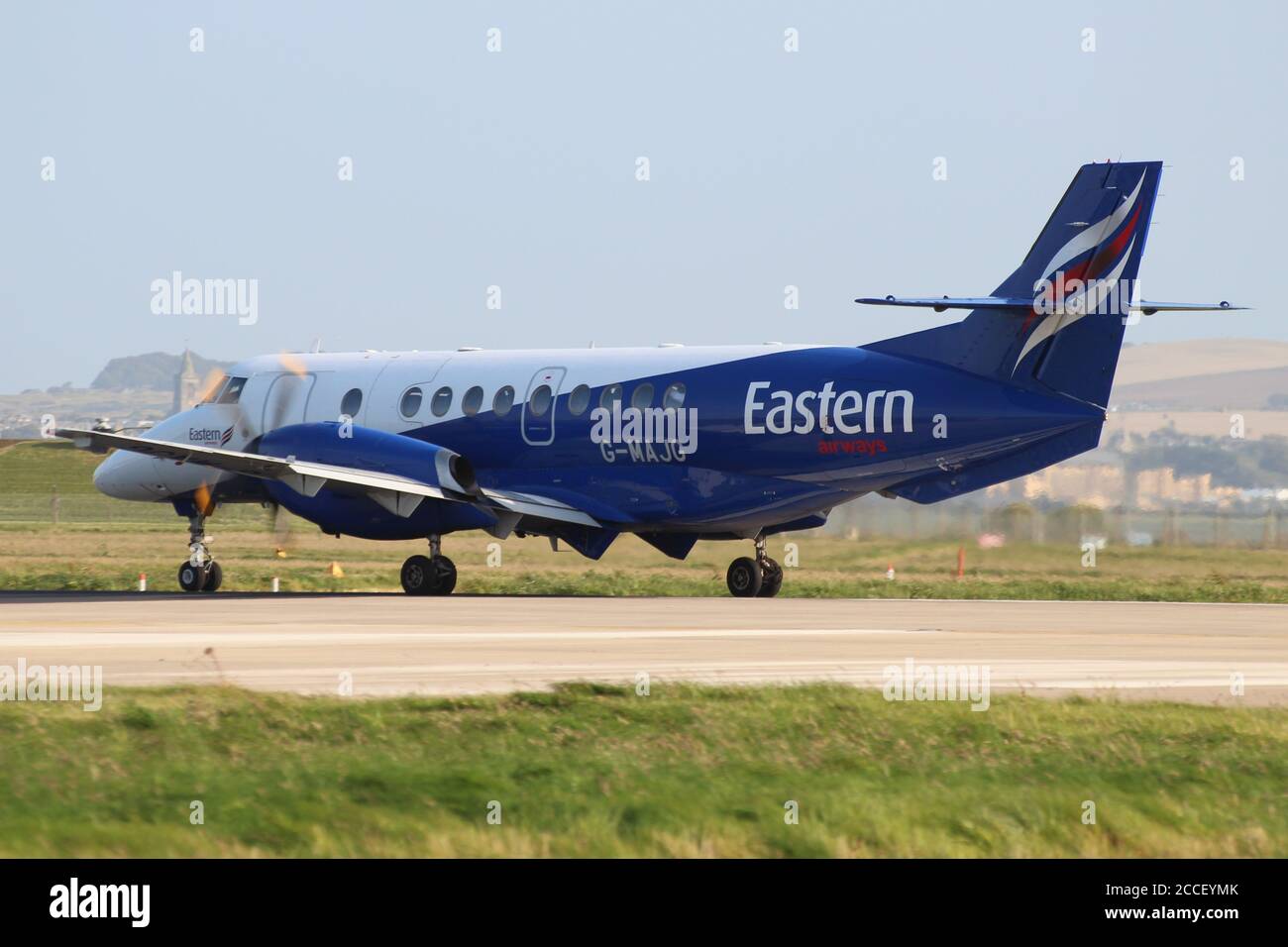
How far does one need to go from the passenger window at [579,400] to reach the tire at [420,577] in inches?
143

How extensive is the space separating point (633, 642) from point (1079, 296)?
10796 millimetres

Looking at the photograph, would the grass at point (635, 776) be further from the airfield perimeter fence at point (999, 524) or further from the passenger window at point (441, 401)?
the airfield perimeter fence at point (999, 524)

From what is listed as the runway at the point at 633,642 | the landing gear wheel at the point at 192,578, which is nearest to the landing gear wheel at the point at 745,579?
the runway at the point at 633,642

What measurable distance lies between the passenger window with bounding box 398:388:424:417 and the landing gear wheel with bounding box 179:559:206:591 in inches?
185

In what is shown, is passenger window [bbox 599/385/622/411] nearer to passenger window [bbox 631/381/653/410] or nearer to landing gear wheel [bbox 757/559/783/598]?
passenger window [bbox 631/381/653/410]

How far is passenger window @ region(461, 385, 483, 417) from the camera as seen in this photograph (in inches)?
1367

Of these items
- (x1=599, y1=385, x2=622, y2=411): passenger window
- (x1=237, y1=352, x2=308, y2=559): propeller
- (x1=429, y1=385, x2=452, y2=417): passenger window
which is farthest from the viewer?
(x1=237, y1=352, x2=308, y2=559): propeller

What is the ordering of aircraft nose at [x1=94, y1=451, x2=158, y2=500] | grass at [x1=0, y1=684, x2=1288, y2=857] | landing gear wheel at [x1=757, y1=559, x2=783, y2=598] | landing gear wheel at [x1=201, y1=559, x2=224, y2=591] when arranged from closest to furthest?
grass at [x1=0, y1=684, x2=1288, y2=857] < landing gear wheel at [x1=757, y1=559, x2=783, y2=598] < landing gear wheel at [x1=201, y1=559, x2=224, y2=591] < aircraft nose at [x1=94, y1=451, x2=158, y2=500]

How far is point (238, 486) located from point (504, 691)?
19.3 metres

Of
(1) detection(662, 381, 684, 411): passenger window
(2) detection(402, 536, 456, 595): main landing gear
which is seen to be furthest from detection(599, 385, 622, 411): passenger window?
(2) detection(402, 536, 456, 595): main landing gear

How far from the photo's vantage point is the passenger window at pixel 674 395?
3234 centimetres

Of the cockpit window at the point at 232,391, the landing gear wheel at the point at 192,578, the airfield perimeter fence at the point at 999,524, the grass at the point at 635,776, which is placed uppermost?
the cockpit window at the point at 232,391

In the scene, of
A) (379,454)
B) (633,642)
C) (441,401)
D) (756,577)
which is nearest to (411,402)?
(441,401)
